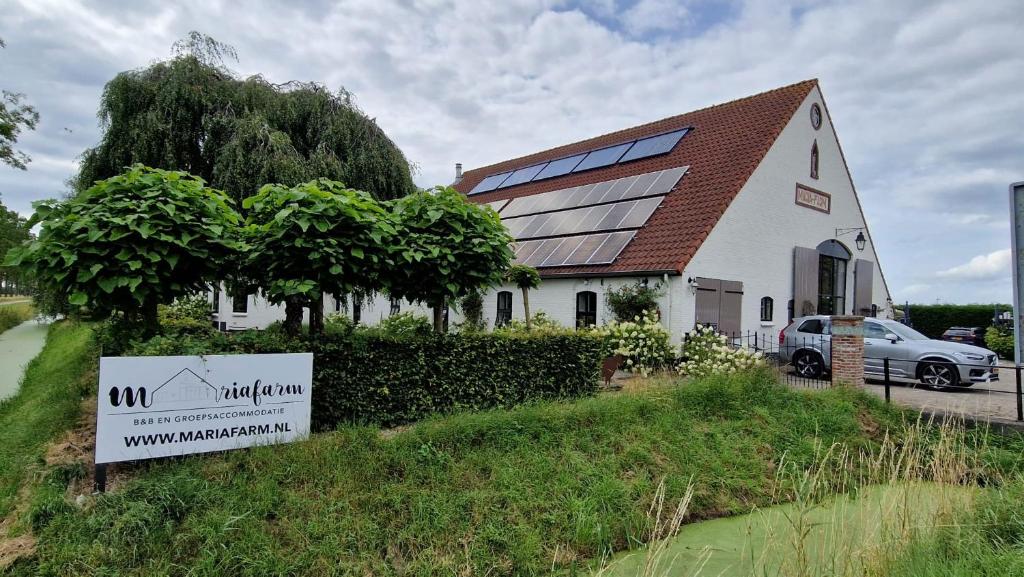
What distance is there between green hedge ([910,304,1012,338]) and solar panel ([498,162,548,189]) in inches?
714

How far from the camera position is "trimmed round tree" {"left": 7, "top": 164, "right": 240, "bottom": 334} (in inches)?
205

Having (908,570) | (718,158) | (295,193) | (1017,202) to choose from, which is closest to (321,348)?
(295,193)

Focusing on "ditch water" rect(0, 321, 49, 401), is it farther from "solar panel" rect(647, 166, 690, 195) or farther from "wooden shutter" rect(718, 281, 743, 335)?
"solar panel" rect(647, 166, 690, 195)

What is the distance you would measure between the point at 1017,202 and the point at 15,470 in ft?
33.9

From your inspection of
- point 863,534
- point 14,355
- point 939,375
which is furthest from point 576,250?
point 14,355

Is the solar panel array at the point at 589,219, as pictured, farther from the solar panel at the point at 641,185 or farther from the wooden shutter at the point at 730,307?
the wooden shutter at the point at 730,307

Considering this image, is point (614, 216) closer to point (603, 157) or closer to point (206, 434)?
point (603, 157)

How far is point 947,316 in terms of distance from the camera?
23.1 meters

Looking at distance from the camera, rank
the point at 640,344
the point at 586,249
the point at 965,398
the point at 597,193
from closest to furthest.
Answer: the point at 965,398
the point at 640,344
the point at 586,249
the point at 597,193

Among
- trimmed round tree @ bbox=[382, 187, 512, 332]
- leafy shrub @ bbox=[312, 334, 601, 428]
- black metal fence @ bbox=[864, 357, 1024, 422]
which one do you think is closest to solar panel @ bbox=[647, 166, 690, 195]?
black metal fence @ bbox=[864, 357, 1024, 422]

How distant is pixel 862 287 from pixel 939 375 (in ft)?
27.8

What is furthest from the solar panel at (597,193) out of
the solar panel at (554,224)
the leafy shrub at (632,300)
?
the leafy shrub at (632,300)

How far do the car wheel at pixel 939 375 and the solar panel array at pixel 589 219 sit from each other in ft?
22.0

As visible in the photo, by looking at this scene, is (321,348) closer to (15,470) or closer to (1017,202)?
(15,470)
